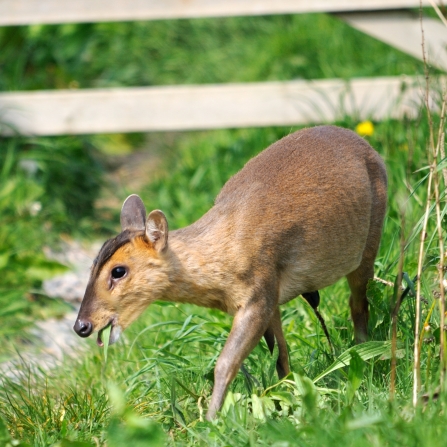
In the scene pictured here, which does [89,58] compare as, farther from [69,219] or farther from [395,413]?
[395,413]

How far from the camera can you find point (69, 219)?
7.13 m

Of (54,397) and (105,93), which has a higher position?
(105,93)

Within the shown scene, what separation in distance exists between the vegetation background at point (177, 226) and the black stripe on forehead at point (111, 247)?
51 cm

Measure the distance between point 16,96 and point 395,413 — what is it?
15.7 ft

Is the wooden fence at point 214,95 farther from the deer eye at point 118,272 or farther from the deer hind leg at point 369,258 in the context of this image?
the deer eye at point 118,272

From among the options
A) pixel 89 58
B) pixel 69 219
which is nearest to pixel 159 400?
pixel 69 219

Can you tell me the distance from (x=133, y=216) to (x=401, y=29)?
353 centimetres

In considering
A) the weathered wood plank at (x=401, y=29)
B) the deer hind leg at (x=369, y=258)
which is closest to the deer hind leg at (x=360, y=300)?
the deer hind leg at (x=369, y=258)

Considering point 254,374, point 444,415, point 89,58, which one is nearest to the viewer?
point 444,415

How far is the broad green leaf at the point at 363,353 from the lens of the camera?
141 inches

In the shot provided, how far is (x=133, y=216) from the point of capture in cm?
391

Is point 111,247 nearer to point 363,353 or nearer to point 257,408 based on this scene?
point 257,408

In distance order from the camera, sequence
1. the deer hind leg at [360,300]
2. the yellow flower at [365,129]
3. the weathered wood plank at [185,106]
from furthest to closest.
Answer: the weathered wood plank at [185,106] → the yellow flower at [365,129] → the deer hind leg at [360,300]

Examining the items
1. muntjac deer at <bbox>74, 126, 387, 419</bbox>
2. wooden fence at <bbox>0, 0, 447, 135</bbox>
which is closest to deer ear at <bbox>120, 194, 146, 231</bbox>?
muntjac deer at <bbox>74, 126, 387, 419</bbox>
